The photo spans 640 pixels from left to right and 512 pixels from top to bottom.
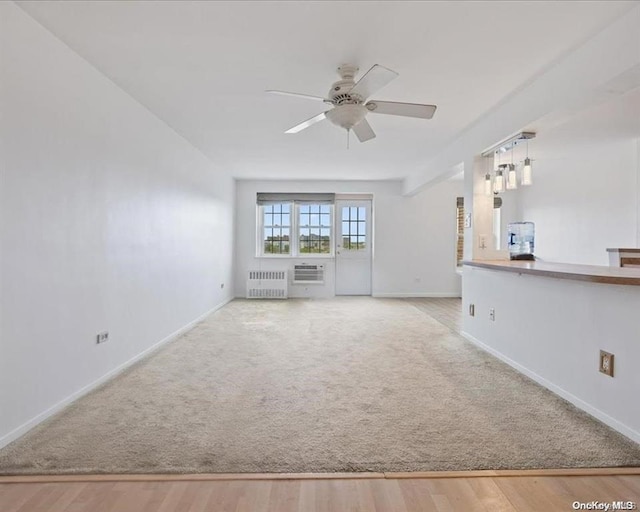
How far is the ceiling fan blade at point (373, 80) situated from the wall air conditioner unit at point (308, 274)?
16.7 feet

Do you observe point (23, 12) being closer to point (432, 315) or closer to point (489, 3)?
point (489, 3)

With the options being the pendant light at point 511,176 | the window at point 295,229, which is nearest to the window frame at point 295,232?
the window at point 295,229

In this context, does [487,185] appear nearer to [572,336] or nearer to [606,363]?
[572,336]

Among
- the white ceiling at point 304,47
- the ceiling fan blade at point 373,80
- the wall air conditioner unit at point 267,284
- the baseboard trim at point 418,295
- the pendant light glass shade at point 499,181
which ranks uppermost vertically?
the white ceiling at point 304,47

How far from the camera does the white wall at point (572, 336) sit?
2000 millimetres

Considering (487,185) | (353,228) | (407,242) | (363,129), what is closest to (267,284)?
(353,228)

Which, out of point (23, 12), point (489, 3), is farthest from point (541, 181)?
point (23, 12)

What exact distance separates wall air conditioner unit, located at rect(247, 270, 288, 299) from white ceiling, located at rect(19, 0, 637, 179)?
379 cm

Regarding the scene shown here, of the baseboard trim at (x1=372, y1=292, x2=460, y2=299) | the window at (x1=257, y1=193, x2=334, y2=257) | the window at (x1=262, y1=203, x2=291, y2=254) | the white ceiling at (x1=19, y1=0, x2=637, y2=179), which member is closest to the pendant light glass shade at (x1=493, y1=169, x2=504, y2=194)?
the white ceiling at (x1=19, y1=0, x2=637, y2=179)

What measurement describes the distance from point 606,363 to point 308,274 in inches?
221

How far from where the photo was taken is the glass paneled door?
757 centimetres

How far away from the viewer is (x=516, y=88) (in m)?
→ 2.96

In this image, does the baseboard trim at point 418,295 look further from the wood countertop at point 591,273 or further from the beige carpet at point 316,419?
the wood countertop at point 591,273

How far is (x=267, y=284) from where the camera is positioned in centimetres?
714
